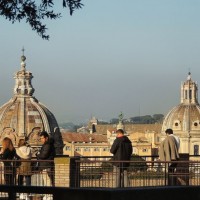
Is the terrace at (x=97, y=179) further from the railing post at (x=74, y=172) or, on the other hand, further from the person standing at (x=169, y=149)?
the person standing at (x=169, y=149)

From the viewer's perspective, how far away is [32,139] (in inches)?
2031

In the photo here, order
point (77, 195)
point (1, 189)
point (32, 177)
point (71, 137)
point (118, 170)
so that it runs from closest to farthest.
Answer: point (77, 195), point (1, 189), point (118, 170), point (32, 177), point (71, 137)

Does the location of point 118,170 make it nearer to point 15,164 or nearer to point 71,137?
point 15,164

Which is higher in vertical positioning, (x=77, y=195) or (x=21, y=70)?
(x=21, y=70)

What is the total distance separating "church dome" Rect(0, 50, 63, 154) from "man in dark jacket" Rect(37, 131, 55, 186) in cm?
2861

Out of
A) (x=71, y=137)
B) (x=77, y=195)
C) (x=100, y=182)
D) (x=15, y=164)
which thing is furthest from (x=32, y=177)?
(x=71, y=137)

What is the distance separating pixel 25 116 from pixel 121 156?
100 ft

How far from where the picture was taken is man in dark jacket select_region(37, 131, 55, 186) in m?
22.4

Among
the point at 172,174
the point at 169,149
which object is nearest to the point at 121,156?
the point at 172,174

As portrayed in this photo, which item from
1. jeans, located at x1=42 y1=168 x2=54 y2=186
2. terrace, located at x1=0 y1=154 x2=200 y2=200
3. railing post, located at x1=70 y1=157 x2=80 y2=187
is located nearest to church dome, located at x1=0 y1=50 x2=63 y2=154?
terrace, located at x1=0 y1=154 x2=200 y2=200

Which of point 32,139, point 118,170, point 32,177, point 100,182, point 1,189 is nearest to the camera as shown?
point 1,189

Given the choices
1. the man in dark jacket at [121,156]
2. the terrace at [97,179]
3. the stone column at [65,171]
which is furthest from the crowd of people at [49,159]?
the stone column at [65,171]

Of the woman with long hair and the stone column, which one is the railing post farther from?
the woman with long hair

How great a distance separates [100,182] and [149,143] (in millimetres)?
118734
